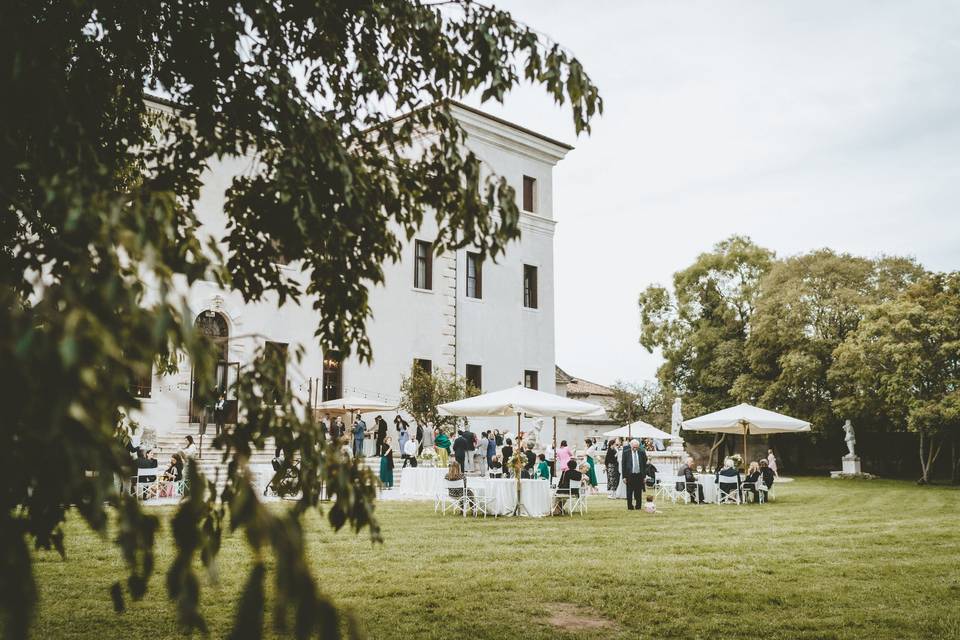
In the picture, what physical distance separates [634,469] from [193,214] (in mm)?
15809

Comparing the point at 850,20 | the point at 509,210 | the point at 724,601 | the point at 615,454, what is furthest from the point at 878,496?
the point at 509,210

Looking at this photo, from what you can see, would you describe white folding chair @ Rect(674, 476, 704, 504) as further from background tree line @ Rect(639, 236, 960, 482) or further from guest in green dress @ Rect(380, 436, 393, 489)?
background tree line @ Rect(639, 236, 960, 482)

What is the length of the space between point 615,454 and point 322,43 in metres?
20.6

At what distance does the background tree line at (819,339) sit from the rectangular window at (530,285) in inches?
522

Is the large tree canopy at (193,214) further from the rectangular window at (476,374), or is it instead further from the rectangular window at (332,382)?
the rectangular window at (476,374)

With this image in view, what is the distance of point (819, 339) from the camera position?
37844 millimetres

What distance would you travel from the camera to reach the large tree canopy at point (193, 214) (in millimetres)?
2119

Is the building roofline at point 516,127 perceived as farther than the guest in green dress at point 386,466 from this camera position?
Yes

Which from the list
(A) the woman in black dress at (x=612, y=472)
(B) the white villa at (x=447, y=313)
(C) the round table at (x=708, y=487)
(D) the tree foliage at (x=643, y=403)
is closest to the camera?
(C) the round table at (x=708, y=487)

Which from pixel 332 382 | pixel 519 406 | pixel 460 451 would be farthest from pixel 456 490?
pixel 332 382

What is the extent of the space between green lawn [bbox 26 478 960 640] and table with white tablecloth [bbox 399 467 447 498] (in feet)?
19.9

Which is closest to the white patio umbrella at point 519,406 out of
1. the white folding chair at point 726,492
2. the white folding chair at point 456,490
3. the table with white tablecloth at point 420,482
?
the white folding chair at point 456,490

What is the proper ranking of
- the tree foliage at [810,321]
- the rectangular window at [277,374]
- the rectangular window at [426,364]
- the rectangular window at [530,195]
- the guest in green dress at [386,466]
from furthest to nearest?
the tree foliage at [810,321] → the rectangular window at [530,195] → the rectangular window at [426,364] → the guest in green dress at [386,466] → the rectangular window at [277,374]

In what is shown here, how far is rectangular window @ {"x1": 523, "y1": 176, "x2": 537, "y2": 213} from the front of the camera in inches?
1342
